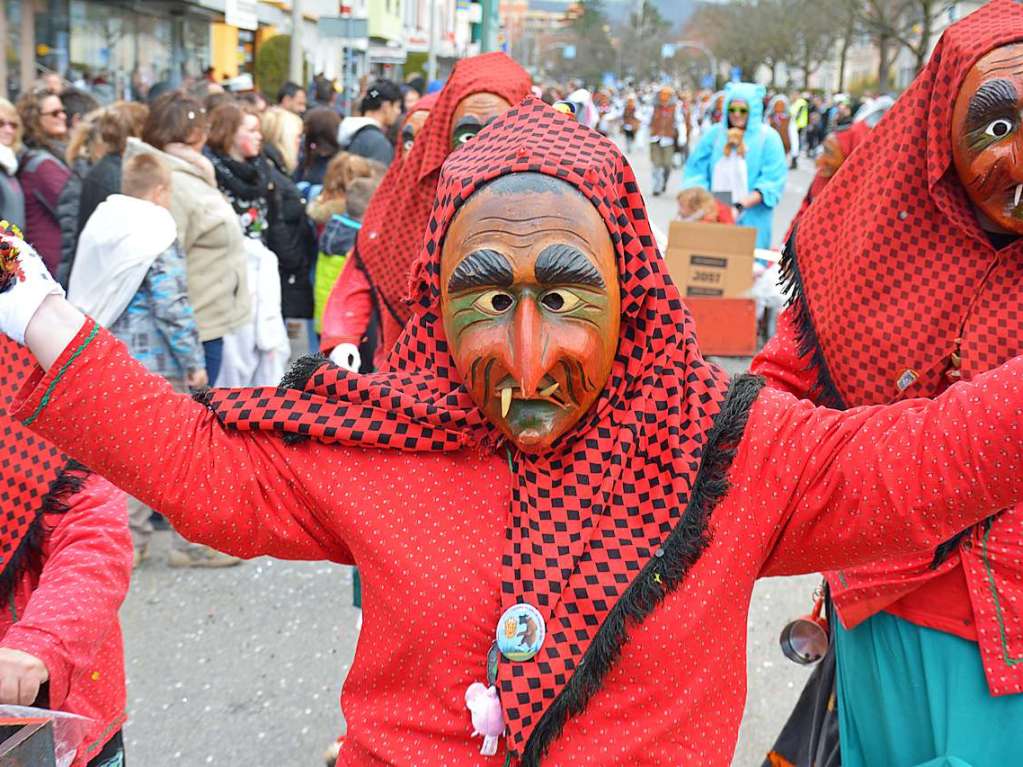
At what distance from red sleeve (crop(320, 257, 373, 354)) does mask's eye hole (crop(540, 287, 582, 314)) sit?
6.89 ft

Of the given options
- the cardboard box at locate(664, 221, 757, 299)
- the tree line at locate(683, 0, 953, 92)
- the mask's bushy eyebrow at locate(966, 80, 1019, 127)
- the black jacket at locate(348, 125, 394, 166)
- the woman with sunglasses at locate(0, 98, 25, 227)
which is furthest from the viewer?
the tree line at locate(683, 0, 953, 92)

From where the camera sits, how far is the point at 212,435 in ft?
5.39

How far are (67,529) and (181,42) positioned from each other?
21623 millimetres

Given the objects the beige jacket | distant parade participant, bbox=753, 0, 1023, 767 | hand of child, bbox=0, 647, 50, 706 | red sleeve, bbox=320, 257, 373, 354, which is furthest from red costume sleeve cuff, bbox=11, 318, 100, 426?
the beige jacket

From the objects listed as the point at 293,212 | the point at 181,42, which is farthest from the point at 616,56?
the point at 293,212

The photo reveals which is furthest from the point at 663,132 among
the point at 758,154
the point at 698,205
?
the point at 698,205

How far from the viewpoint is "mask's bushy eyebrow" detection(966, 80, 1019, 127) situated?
2.06 metres

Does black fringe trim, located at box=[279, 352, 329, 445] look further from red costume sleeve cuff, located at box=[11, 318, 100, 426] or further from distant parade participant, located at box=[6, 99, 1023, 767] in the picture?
red costume sleeve cuff, located at box=[11, 318, 100, 426]

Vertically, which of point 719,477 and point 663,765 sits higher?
point 719,477

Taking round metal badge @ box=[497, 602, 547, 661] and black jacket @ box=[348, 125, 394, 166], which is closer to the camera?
round metal badge @ box=[497, 602, 547, 661]

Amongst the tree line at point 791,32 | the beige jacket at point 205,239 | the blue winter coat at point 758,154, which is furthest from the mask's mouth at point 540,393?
the tree line at point 791,32

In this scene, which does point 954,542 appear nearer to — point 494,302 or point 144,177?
point 494,302

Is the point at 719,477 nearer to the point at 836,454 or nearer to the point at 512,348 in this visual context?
the point at 836,454

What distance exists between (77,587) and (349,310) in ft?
6.13
